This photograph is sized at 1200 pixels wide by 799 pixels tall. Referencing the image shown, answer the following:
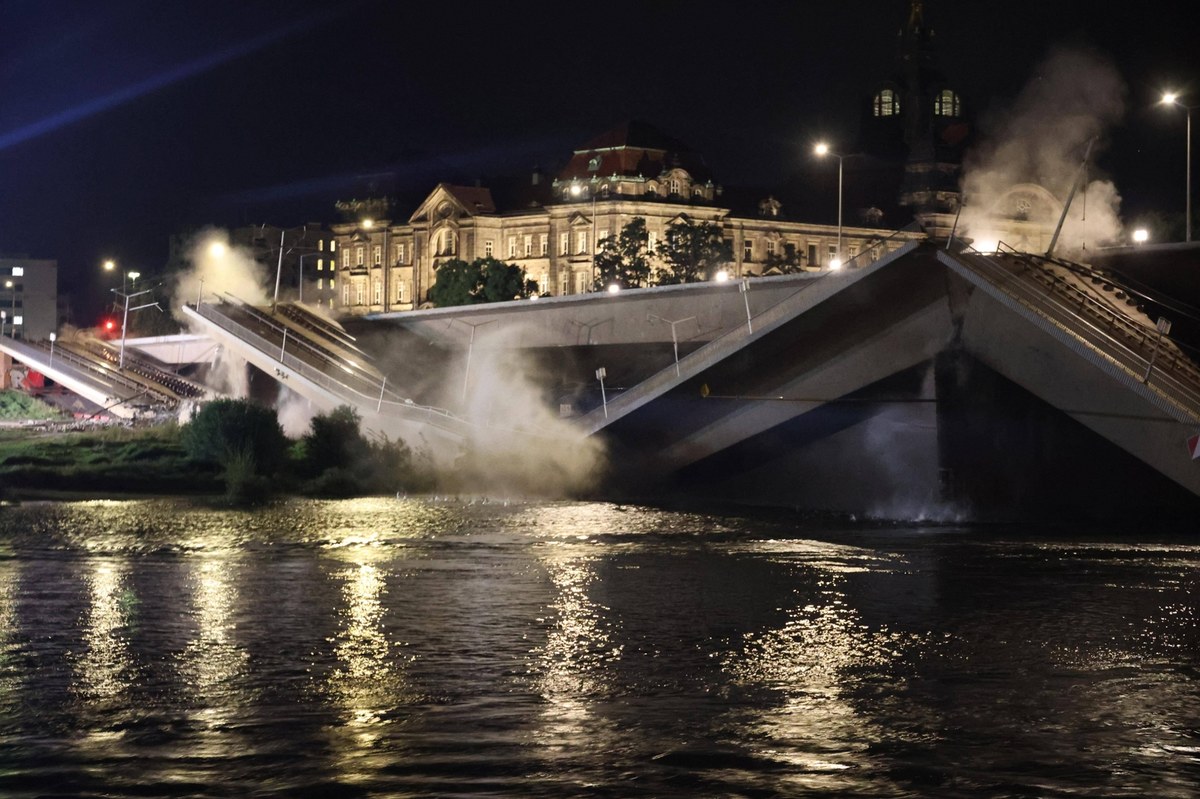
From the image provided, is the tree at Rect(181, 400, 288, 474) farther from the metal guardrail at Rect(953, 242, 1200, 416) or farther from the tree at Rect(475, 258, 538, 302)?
the tree at Rect(475, 258, 538, 302)

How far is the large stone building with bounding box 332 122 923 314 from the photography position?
16275cm

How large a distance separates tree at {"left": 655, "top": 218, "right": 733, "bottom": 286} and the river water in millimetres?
101032

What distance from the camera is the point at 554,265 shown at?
170m

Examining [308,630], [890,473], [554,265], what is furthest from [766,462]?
[554,265]

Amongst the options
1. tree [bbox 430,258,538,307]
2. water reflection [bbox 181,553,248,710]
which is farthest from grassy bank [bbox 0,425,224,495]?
tree [bbox 430,258,538,307]

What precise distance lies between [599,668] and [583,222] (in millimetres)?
147715

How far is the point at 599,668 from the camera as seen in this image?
786 inches

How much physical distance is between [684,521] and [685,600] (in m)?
14.1

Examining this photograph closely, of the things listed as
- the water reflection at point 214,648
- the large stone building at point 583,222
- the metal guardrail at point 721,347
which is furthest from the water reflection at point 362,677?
the large stone building at point 583,222

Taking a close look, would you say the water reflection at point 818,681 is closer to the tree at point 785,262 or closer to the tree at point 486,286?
the tree at point 486,286

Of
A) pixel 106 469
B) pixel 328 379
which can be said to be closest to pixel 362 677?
pixel 106 469

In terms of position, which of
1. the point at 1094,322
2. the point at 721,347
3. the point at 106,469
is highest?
the point at 1094,322

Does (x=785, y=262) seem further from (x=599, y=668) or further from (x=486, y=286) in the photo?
(x=599, y=668)

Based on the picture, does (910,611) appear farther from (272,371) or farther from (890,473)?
(272,371)
